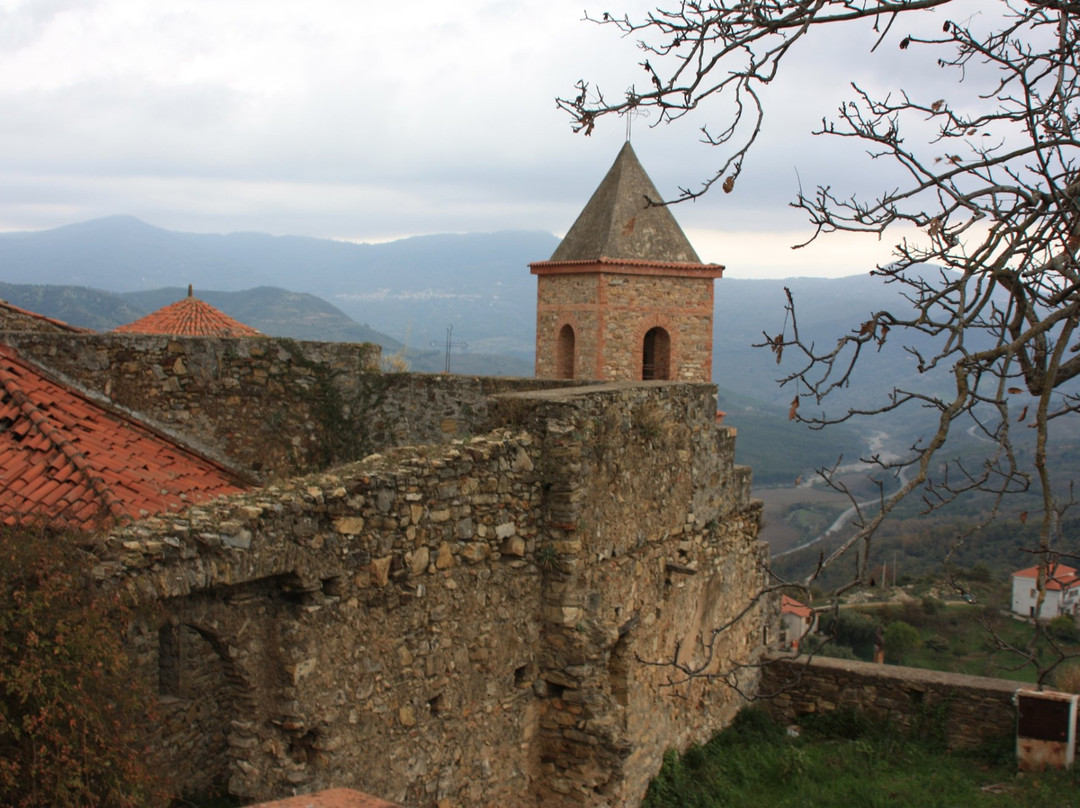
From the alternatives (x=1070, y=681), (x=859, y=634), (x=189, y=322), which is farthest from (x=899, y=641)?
(x=189, y=322)

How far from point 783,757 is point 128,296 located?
162715mm

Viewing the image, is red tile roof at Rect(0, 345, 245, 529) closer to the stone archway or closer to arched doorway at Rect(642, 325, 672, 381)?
the stone archway

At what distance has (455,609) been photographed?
19.9ft

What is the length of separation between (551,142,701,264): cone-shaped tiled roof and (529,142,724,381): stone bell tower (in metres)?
0.02

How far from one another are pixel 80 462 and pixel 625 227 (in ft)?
42.4

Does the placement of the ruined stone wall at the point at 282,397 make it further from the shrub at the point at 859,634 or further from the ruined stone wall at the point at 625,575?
the shrub at the point at 859,634

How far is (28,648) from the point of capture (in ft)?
11.4

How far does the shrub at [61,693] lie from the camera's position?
3.31 m

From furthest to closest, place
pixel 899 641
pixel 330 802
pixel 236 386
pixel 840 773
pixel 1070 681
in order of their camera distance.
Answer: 1. pixel 899 641
2. pixel 1070 681
3. pixel 840 773
4. pixel 236 386
5. pixel 330 802

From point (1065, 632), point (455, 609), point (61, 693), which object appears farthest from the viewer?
point (1065, 632)

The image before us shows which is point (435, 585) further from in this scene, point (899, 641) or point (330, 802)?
point (899, 641)

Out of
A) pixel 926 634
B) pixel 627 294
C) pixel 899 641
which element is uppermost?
pixel 627 294

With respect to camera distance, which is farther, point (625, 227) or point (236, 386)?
point (625, 227)

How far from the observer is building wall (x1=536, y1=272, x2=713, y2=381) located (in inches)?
703
